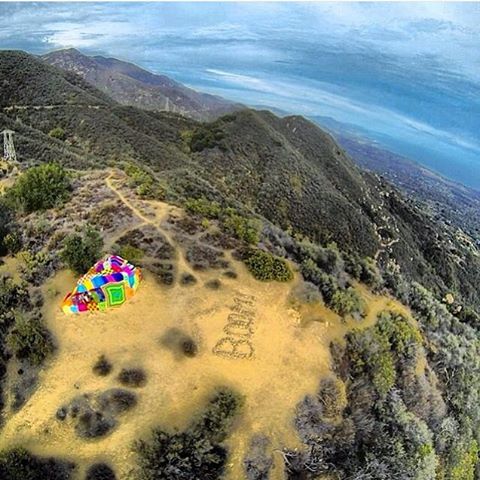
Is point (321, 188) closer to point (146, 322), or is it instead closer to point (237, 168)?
point (237, 168)

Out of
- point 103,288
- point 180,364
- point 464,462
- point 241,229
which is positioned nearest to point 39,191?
point 103,288

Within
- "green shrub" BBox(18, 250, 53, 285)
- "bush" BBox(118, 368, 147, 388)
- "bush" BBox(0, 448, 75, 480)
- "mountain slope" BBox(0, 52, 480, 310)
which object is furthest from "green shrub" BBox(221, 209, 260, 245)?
"bush" BBox(0, 448, 75, 480)

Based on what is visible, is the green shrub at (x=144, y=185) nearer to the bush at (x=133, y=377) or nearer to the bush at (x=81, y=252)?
the bush at (x=81, y=252)

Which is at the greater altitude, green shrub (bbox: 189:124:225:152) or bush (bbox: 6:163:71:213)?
bush (bbox: 6:163:71:213)

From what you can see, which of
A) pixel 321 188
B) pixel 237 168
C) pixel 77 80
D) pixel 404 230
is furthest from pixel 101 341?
pixel 77 80

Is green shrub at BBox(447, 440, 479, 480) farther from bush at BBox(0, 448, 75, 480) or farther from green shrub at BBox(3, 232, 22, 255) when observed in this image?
green shrub at BBox(3, 232, 22, 255)

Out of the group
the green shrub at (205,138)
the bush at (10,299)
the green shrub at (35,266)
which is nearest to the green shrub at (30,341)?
the bush at (10,299)
